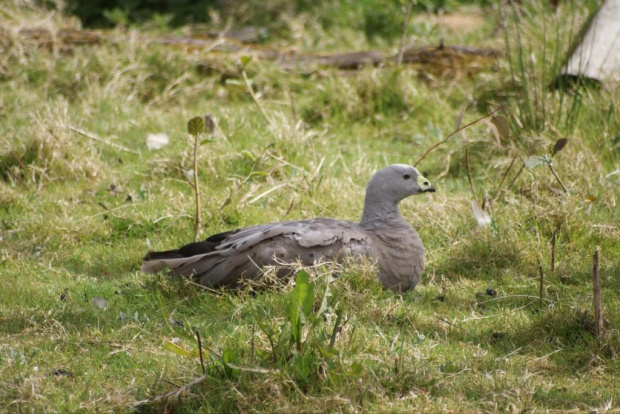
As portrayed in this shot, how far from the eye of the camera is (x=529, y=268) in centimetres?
524

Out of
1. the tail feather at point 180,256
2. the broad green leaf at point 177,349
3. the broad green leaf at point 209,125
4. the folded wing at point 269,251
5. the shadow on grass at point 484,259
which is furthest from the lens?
the broad green leaf at point 209,125

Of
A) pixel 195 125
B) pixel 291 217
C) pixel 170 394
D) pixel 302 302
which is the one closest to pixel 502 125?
pixel 291 217

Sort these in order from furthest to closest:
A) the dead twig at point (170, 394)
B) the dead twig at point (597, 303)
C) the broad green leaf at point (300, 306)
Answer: the dead twig at point (597, 303), the broad green leaf at point (300, 306), the dead twig at point (170, 394)

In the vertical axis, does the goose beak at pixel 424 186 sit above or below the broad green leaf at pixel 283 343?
above

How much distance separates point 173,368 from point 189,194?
269 cm

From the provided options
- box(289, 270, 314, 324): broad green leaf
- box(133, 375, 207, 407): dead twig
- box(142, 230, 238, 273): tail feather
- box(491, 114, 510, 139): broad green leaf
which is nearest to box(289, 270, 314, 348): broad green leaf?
box(289, 270, 314, 324): broad green leaf

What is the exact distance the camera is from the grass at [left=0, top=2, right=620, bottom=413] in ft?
11.8

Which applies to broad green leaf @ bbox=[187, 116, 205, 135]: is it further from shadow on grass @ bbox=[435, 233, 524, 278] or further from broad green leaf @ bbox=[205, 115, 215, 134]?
shadow on grass @ bbox=[435, 233, 524, 278]

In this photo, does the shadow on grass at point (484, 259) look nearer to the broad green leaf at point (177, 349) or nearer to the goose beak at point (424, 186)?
the goose beak at point (424, 186)

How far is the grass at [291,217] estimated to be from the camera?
3596 millimetres

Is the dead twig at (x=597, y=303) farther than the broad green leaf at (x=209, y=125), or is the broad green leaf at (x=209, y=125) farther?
the broad green leaf at (x=209, y=125)

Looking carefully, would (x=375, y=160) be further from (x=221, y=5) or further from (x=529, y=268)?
(x=221, y=5)

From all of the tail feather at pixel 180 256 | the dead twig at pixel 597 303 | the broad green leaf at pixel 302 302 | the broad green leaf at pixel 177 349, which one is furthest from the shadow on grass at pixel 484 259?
the broad green leaf at pixel 177 349

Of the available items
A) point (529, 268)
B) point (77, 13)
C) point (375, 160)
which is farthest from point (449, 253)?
point (77, 13)
